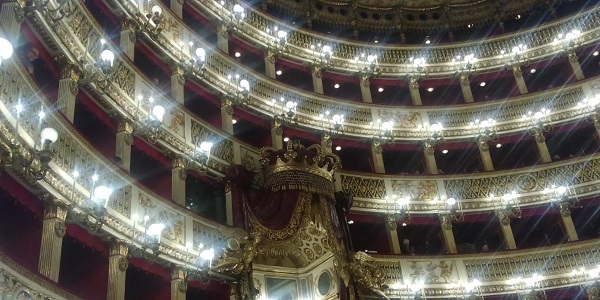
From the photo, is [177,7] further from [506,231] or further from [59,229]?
[506,231]

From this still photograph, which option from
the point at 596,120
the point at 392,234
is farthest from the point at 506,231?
the point at 596,120

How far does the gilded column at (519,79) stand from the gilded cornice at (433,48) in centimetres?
56

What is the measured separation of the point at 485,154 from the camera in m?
23.7

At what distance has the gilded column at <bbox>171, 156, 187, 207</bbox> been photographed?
54.8 ft

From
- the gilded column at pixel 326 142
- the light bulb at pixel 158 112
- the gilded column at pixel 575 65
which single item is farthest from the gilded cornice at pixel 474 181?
the light bulb at pixel 158 112

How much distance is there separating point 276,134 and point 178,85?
3.88 m

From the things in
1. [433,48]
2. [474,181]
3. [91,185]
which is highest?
[433,48]

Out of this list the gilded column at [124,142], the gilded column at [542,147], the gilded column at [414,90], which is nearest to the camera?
the gilded column at [124,142]

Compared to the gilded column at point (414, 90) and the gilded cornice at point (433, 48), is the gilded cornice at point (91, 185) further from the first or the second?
the gilded column at point (414, 90)

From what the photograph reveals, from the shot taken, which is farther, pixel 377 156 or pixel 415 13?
pixel 415 13

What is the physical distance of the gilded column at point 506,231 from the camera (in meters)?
21.5

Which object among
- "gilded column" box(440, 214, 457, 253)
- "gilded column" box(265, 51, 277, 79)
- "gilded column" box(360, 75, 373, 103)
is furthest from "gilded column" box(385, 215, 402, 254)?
"gilded column" box(265, 51, 277, 79)

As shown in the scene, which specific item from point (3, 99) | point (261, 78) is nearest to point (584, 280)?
point (261, 78)

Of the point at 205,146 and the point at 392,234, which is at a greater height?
the point at 205,146
